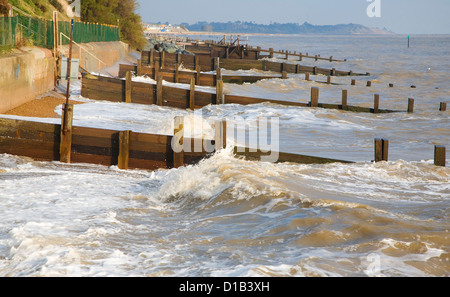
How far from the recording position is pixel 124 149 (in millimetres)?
14070

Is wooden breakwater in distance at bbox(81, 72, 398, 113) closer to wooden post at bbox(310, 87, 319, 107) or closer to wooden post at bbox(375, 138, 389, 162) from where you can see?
wooden post at bbox(310, 87, 319, 107)

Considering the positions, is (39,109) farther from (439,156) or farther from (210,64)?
(210,64)

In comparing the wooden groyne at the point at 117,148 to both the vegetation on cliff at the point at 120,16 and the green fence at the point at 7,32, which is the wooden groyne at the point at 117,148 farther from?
the vegetation on cliff at the point at 120,16

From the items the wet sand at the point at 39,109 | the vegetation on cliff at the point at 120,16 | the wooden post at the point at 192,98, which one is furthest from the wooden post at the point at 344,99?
the vegetation on cliff at the point at 120,16

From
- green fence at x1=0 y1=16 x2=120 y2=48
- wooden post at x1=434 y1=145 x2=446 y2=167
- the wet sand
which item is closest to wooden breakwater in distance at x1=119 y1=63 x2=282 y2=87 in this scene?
green fence at x1=0 y1=16 x2=120 y2=48

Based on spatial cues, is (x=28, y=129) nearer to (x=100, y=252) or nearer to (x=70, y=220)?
(x=70, y=220)

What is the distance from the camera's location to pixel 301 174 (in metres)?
13.4

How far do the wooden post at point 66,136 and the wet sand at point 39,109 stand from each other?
526cm

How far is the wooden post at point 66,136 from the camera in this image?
1415cm

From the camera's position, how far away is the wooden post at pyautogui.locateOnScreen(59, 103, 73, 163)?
14148 mm

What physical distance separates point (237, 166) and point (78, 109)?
1149 cm

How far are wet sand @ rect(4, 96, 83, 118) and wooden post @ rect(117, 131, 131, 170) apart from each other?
6.26 metres

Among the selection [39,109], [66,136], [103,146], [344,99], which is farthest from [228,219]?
[344,99]

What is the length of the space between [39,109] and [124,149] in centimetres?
800
